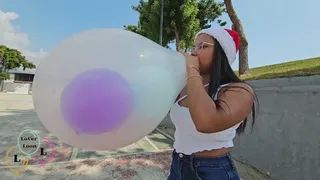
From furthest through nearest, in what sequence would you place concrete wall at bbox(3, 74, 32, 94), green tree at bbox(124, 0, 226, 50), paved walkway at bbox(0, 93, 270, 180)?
concrete wall at bbox(3, 74, 32, 94) → green tree at bbox(124, 0, 226, 50) → paved walkway at bbox(0, 93, 270, 180)

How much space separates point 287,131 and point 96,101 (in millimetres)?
2922

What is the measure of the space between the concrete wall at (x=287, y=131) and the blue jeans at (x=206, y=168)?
2124 millimetres

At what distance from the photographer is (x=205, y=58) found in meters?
1.00

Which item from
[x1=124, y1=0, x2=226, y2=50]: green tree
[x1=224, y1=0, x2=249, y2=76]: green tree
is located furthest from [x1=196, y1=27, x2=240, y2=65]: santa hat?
[x1=124, y1=0, x2=226, y2=50]: green tree

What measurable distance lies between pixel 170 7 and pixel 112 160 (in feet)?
25.1

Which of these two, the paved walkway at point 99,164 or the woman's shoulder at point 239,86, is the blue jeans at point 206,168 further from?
the paved walkway at point 99,164

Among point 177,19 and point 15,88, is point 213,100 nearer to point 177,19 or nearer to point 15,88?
point 177,19

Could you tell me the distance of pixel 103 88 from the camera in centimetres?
84

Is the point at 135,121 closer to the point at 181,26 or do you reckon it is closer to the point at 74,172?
the point at 74,172

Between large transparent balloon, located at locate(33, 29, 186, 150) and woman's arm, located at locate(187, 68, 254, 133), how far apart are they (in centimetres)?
12

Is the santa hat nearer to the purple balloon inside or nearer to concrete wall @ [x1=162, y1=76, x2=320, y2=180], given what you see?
the purple balloon inside

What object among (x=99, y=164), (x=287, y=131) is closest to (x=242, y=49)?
(x=287, y=131)

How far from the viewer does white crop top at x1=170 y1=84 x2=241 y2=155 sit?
987mm

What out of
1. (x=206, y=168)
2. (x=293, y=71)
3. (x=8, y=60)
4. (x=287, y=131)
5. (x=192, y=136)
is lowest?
(x=8, y=60)
